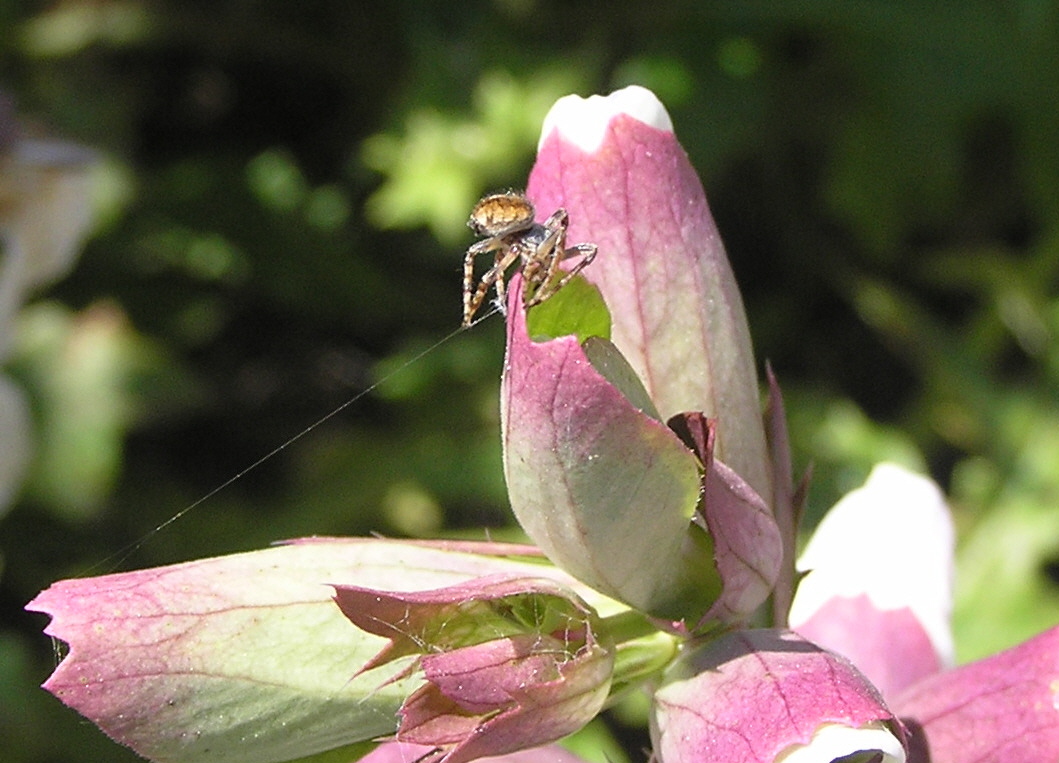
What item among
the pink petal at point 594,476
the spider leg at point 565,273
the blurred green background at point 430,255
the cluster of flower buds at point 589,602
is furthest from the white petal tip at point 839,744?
the blurred green background at point 430,255

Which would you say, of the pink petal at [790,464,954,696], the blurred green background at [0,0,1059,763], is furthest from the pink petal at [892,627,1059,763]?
the blurred green background at [0,0,1059,763]

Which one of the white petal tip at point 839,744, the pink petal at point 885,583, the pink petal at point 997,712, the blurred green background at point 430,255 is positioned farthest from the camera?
the blurred green background at point 430,255

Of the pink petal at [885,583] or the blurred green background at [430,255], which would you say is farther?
the blurred green background at [430,255]

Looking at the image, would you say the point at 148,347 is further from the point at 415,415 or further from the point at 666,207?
the point at 666,207

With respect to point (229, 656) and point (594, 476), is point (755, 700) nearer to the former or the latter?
point (594, 476)

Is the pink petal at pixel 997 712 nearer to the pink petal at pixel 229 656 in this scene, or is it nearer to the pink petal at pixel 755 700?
the pink petal at pixel 755 700

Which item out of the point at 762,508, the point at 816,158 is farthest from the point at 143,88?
the point at 762,508

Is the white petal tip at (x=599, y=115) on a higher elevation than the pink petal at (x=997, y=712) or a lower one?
higher

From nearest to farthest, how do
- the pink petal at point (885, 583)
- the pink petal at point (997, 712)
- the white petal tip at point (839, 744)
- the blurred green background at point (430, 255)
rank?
the white petal tip at point (839, 744)
the pink petal at point (997, 712)
the pink petal at point (885, 583)
the blurred green background at point (430, 255)

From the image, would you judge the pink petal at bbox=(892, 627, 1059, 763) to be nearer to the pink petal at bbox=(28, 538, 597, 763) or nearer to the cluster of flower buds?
the cluster of flower buds
